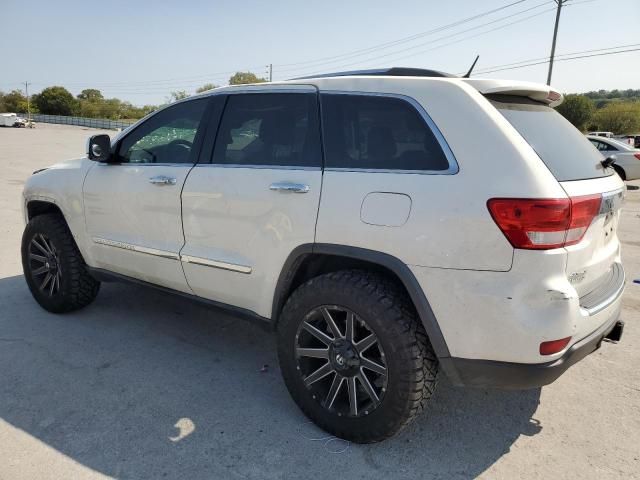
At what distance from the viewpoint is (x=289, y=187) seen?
9.02ft

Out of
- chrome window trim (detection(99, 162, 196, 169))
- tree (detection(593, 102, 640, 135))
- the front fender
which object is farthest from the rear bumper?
tree (detection(593, 102, 640, 135))

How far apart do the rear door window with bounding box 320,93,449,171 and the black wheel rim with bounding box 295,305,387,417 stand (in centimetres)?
78

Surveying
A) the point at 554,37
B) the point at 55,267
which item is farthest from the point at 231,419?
the point at 554,37

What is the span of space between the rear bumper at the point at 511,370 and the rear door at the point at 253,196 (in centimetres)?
97

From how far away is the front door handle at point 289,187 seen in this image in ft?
8.87

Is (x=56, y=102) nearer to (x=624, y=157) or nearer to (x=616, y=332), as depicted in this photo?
(x=624, y=157)

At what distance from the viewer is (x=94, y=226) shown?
12.9 ft

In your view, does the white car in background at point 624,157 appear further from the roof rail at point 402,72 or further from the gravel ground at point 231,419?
the roof rail at point 402,72

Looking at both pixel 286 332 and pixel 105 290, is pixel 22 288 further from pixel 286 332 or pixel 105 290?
pixel 286 332

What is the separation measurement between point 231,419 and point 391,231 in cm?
143

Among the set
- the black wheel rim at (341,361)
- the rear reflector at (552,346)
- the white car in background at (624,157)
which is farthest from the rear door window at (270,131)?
the white car in background at (624,157)

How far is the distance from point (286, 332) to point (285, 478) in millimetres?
744

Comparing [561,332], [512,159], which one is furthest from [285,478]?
[512,159]

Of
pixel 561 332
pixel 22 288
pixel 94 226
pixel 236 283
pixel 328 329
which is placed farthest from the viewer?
pixel 22 288
